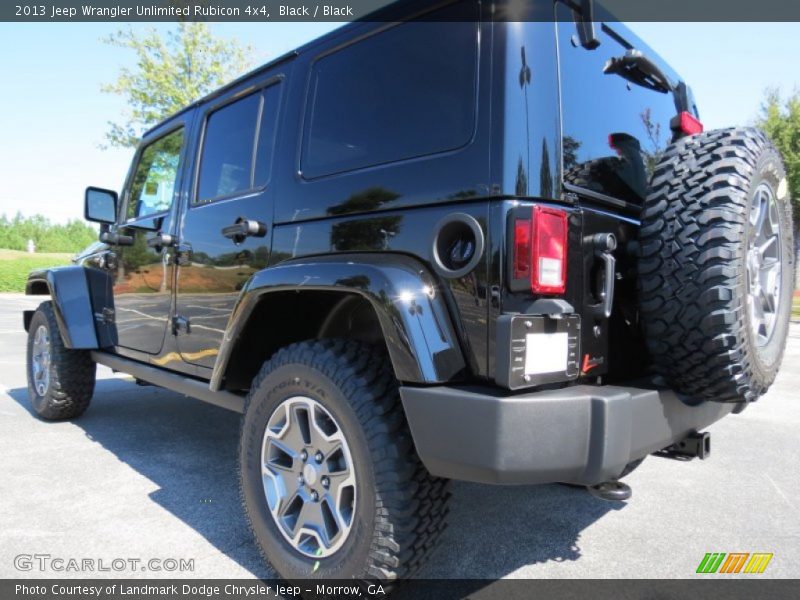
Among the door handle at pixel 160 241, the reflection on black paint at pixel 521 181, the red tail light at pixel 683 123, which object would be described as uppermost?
the red tail light at pixel 683 123

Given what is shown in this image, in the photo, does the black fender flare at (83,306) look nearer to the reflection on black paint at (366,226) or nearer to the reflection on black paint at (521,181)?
the reflection on black paint at (366,226)

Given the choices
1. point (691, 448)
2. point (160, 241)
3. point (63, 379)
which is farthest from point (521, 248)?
point (63, 379)

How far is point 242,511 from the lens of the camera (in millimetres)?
2797

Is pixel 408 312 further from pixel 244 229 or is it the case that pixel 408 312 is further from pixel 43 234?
pixel 43 234

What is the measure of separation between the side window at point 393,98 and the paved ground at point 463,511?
5.51 ft

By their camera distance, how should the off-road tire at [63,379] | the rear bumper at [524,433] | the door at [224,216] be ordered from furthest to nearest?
1. the off-road tire at [63,379]
2. the door at [224,216]
3. the rear bumper at [524,433]

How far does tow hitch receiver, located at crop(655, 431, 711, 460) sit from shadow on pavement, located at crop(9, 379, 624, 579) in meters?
0.60

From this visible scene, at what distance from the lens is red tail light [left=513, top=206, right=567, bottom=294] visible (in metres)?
1.59

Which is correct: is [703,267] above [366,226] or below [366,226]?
below

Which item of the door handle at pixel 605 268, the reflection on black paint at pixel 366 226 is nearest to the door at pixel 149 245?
the reflection on black paint at pixel 366 226

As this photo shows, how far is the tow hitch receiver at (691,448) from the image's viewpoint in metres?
2.16

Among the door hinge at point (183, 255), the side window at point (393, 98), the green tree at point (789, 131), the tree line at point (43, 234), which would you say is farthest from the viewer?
the tree line at point (43, 234)

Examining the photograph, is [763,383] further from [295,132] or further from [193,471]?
[193,471]

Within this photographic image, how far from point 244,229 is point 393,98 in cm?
88
